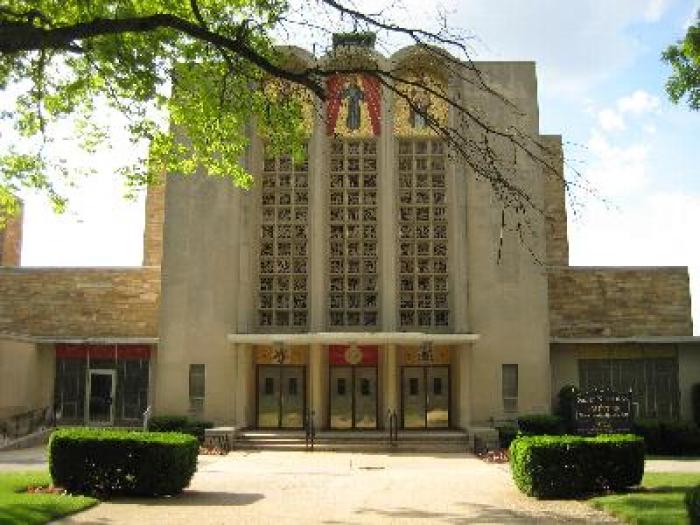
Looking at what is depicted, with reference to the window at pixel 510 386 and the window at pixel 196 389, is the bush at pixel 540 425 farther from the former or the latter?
the window at pixel 196 389

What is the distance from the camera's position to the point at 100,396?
95.9 feet

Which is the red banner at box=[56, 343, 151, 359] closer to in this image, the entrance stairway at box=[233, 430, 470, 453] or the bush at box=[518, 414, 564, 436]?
the entrance stairway at box=[233, 430, 470, 453]

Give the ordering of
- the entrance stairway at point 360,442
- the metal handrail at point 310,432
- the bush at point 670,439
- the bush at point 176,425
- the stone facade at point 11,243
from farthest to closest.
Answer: the stone facade at point 11,243 → the bush at point 176,425 → the metal handrail at point 310,432 → the bush at point 670,439 → the entrance stairway at point 360,442

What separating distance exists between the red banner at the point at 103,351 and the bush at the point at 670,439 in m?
17.2

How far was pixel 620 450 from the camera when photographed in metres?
14.6

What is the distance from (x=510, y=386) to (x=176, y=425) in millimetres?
11347

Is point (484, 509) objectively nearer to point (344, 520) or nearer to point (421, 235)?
point (344, 520)

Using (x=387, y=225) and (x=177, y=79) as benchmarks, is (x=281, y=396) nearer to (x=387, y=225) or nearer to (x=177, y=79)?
(x=387, y=225)

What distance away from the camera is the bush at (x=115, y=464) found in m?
13.9

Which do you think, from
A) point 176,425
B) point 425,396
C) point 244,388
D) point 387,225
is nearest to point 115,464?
point 176,425

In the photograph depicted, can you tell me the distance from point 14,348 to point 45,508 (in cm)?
1674

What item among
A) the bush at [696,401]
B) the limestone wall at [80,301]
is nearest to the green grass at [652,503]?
the bush at [696,401]

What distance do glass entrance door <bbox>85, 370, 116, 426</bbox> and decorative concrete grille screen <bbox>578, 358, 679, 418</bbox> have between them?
1718 centimetres

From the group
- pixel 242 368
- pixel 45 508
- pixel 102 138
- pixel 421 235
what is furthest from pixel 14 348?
pixel 45 508
